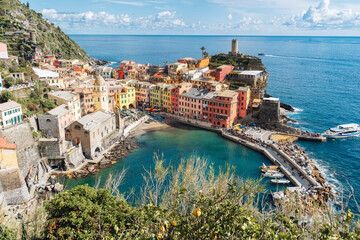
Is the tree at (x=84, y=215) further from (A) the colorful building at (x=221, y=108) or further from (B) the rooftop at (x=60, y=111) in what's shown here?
(A) the colorful building at (x=221, y=108)

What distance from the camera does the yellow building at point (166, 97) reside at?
64.2 meters

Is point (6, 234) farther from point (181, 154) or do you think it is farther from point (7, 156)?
point (181, 154)

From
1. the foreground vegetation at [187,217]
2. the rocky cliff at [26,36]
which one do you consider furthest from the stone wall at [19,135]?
the rocky cliff at [26,36]

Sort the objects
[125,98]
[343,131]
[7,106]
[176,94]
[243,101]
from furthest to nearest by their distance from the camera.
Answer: [125,98], [176,94], [243,101], [343,131], [7,106]

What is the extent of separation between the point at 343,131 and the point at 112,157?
44720 millimetres

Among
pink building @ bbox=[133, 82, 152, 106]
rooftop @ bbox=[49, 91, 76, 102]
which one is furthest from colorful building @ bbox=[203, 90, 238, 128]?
rooftop @ bbox=[49, 91, 76, 102]

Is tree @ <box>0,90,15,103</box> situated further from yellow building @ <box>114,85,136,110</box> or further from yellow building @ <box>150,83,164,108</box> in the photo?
yellow building @ <box>150,83,164,108</box>

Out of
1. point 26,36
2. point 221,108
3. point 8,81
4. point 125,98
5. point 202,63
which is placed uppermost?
point 26,36

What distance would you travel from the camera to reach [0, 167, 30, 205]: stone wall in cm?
3023

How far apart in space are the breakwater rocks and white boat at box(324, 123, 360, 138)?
38.1m

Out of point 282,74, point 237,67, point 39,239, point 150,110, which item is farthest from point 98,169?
point 282,74

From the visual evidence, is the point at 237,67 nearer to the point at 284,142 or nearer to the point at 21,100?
the point at 284,142

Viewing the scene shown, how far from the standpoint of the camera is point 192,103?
199 ft

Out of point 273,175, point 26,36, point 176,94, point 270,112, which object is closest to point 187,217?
point 273,175
